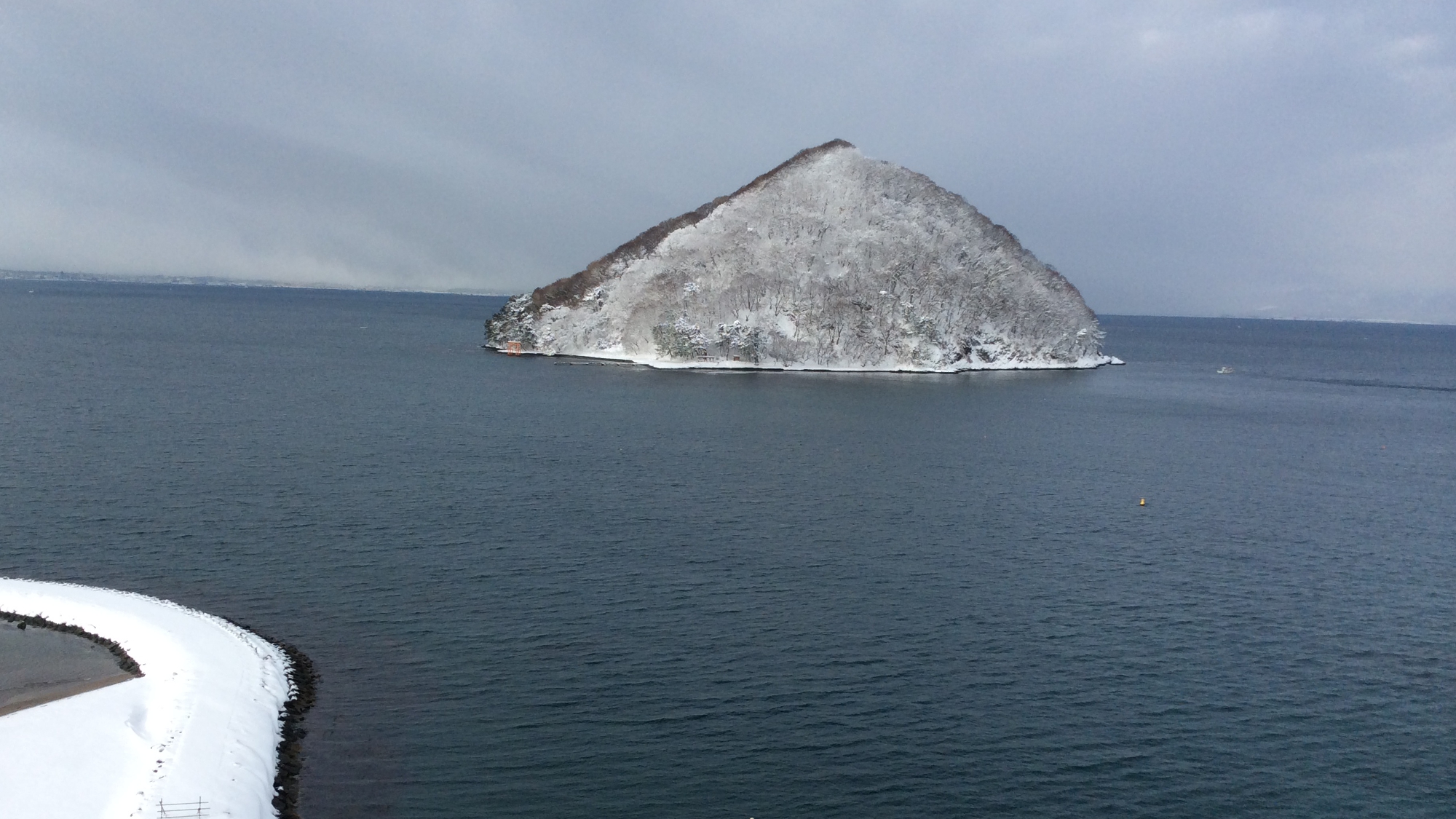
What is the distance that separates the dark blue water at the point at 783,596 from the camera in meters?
25.3

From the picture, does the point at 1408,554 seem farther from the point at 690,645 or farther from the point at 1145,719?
the point at 690,645

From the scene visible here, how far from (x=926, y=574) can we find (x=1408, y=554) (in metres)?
27.6

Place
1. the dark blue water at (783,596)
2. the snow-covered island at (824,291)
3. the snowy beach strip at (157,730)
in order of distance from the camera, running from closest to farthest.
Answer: the snowy beach strip at (157,730)
the dark blue water at (783,596)
the snow-covered island at (824,291)

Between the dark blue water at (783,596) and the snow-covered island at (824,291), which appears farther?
the snow-covered island at (824,291)

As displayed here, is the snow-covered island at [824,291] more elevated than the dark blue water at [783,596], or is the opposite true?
the snow-covered island at [824,291]

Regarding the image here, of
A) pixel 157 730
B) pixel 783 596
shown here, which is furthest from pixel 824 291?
pixel 157 730

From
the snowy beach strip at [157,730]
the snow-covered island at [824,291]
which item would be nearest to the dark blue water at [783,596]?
the snowy beach strip at [157,730]

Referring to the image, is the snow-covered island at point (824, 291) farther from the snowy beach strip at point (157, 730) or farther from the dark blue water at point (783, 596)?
the snowy beach strip at point (157, 730)

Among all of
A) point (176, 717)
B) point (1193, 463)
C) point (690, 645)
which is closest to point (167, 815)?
point (176, 717)

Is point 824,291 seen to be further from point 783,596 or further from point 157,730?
point 157,730

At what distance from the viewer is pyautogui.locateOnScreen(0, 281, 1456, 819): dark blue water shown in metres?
25.3

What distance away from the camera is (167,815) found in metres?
21.0

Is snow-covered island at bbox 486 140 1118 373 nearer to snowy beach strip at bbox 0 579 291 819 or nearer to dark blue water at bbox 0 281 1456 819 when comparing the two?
dark blue water at bbox 0 281 1456 819

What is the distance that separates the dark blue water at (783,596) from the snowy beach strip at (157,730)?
6.03 ft
